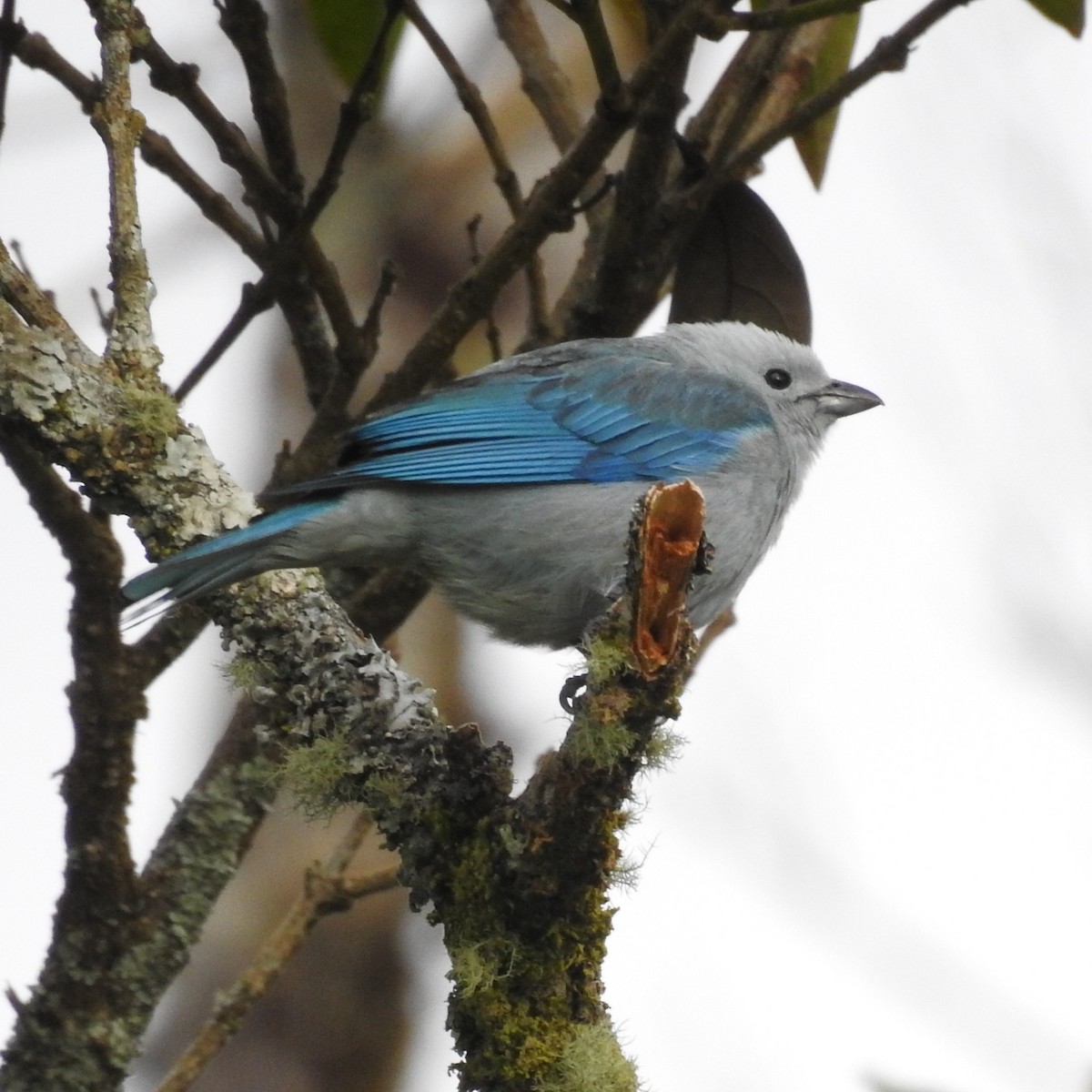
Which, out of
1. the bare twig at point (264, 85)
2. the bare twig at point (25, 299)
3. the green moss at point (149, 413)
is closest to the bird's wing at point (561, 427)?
the bare twig at point (264, 85)

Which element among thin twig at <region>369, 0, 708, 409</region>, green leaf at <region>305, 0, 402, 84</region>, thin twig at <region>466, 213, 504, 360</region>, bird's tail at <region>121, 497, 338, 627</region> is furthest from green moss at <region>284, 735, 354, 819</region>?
green leaf at <region>305, 0, 402, 84</region>

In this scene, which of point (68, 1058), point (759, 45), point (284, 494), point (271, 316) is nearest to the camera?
point (68, 1058)

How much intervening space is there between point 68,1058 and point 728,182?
3.20 m

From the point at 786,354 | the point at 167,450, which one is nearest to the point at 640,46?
the point at 786,354

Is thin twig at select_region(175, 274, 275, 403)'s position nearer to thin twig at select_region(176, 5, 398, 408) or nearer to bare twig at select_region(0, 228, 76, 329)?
thin twig at select_region(176, 5, 398, 408)

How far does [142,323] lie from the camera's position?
374 cm

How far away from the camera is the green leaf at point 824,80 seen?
498cm

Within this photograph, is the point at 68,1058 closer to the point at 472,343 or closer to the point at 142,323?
the point at 142,323

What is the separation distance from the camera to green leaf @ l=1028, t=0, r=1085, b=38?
4418mm

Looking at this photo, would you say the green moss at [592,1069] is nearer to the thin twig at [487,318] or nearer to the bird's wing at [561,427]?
the bird's wing at [561,427]

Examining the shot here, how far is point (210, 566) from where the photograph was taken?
3.66 meters

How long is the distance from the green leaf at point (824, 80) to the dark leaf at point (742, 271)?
0.70 feet

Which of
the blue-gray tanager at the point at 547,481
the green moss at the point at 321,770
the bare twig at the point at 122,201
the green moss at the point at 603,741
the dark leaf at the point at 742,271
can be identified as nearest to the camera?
the green moss at the point at 603,741

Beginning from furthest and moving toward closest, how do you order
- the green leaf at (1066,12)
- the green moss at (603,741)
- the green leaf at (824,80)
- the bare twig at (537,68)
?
1. the bare twig at (537,68)
2. the green leaf at (824,80)
3. the green leaf at (1066,12)
4. the green moss at (603,741)
